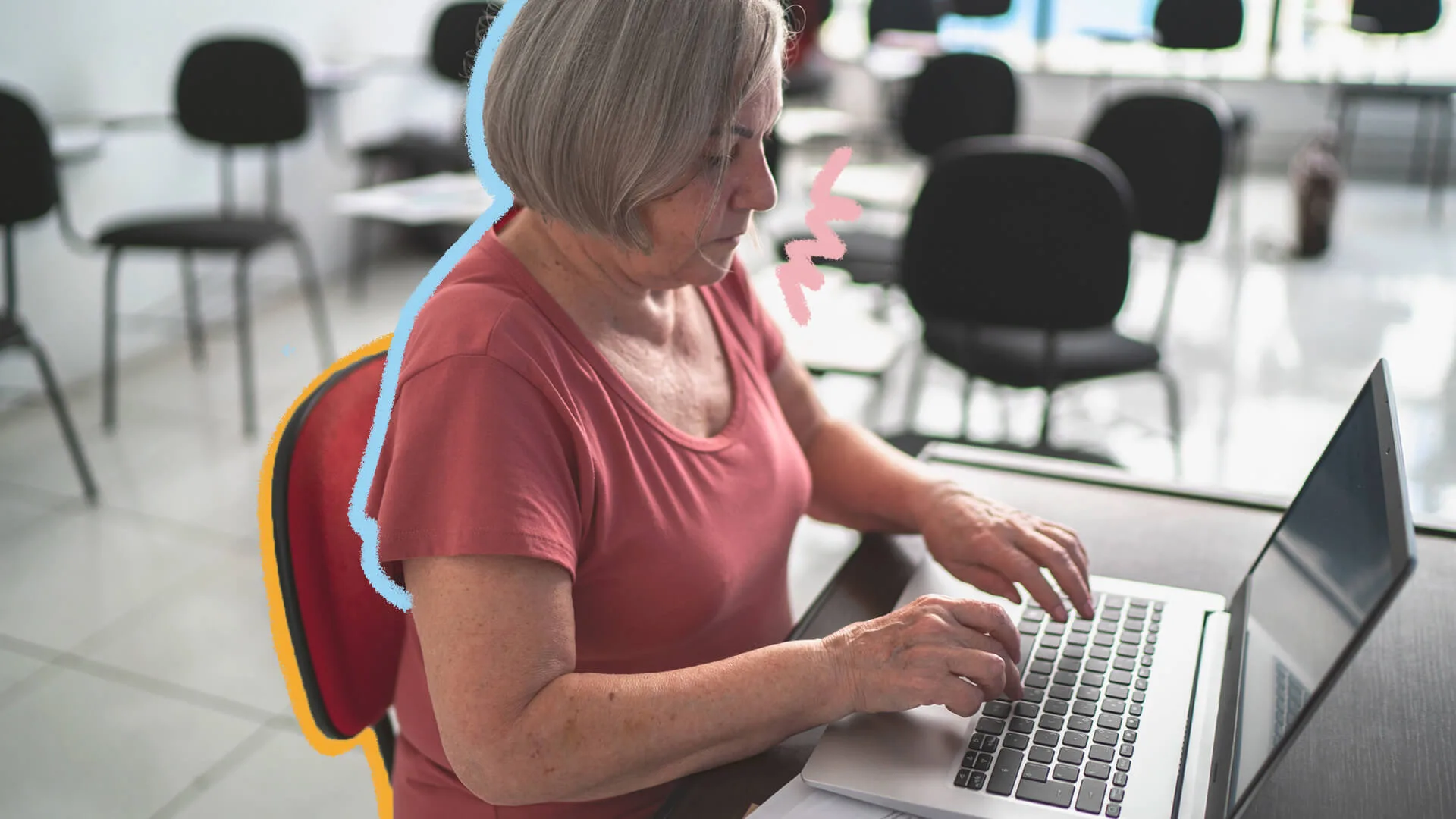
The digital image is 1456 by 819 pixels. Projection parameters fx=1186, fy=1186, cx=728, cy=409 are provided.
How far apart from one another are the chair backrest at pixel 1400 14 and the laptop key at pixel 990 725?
19.0 ft

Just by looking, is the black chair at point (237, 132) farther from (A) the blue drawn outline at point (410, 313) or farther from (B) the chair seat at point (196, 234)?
(A) the blue drawn outline at point (410, 313)

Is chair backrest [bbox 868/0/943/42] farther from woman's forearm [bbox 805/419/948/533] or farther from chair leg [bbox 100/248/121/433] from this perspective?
woman's forearm [bbox 805/419/948/533]

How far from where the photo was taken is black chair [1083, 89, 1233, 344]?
3.10m

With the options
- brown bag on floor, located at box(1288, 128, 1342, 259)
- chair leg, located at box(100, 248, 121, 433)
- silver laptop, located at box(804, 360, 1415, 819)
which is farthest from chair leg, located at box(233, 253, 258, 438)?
brown bag on floor, located at box(1288, 128, 1342, 259)

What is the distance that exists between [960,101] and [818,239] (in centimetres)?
344

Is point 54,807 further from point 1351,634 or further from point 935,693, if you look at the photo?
point 1351,634

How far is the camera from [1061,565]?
40.3 inches

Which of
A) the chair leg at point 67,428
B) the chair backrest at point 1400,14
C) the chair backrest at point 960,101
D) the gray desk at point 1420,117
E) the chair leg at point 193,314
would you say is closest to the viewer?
the chair leg at point 67,428

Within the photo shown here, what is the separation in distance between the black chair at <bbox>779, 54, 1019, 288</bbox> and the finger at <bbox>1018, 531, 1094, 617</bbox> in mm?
3415

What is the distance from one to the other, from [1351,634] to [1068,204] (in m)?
1.94

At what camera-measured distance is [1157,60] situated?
7.42 m

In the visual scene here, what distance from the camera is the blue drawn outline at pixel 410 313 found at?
2.93 feet

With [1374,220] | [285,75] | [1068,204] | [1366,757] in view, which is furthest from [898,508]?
[1374,220]

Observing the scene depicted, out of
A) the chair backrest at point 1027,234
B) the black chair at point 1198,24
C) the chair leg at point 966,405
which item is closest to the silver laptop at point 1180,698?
the chair backrest at point 1027,234
